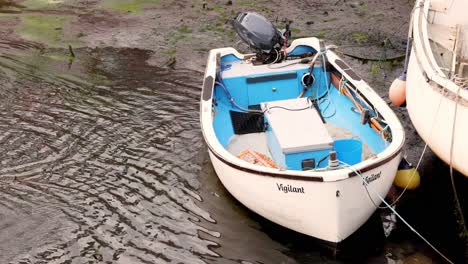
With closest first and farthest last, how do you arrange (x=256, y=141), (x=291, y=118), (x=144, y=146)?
(x=291, y=118), (x=256, y=141), (x=144, y=146)

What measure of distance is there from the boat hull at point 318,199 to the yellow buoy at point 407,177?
3.35 feet

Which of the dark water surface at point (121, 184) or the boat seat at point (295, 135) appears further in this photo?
the boat seat at point (295, 135)

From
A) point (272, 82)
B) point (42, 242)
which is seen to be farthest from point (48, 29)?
point (42, 242)

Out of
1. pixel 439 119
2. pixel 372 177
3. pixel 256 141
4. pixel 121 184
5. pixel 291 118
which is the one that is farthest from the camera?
pixel 256 141

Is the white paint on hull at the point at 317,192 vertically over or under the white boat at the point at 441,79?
under

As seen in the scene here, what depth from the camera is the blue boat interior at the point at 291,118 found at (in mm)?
6980

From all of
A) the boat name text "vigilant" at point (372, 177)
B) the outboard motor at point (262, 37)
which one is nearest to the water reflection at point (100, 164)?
the outboard motor at point (262, 37)

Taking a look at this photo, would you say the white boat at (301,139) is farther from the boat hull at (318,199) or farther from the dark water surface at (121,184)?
the dark water surface at (121,184)

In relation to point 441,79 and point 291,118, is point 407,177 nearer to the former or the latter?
point 441,79

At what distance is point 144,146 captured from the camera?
916 centimetres

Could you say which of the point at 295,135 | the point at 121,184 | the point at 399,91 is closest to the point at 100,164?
the point at 121,184

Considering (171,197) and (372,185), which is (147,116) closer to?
(171,197)

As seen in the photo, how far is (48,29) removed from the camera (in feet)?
48.9

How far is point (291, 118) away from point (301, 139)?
675 mm
